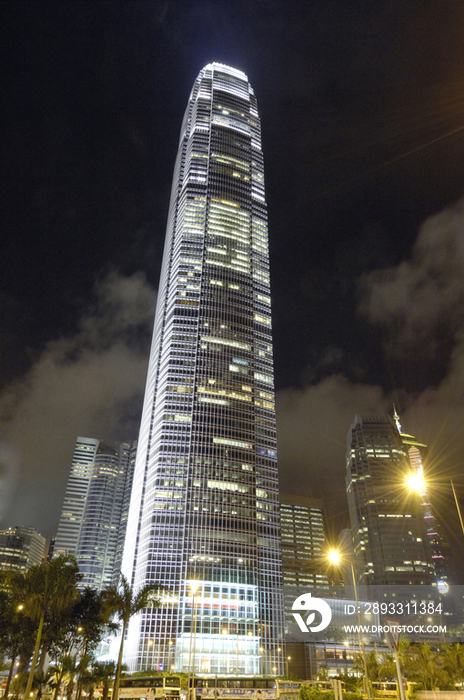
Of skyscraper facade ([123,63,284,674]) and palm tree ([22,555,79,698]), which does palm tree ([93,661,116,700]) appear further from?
skyscraper facade ([123,63,284,674])

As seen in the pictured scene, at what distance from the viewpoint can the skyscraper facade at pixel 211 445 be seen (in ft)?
383

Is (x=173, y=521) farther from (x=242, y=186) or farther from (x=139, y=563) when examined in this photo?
(x=242, y=186)

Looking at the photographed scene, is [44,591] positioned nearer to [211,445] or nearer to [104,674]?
[104,674]

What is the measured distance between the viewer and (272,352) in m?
164

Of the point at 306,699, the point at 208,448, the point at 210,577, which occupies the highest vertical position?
the point at 208,448

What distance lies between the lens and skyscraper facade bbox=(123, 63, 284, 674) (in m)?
117

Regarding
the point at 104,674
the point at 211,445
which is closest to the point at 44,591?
the point at 104,674

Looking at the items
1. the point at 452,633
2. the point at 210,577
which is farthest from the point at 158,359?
the point at 452,633

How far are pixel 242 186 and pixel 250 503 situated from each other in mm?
117043

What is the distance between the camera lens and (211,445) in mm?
137125

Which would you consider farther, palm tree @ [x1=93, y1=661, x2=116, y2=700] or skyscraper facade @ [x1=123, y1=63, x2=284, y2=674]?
skyscraper facade @ [x1=123, y1=63, x2=284, y2=674]

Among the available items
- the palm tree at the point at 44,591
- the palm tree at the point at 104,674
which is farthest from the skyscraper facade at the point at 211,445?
the palm tree at the point at 44,591

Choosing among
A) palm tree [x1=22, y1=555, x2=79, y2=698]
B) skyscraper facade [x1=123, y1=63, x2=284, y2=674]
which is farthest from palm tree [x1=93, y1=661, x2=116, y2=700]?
skyscraper facade [x1=123, y1=63, x2=284, y2=674]

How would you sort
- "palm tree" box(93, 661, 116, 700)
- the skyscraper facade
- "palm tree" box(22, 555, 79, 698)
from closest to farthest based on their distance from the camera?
"palm tree" box(22, 555, 79, 698), "palm tree" box(93, 661, 116, 700), the skyscraper facade
